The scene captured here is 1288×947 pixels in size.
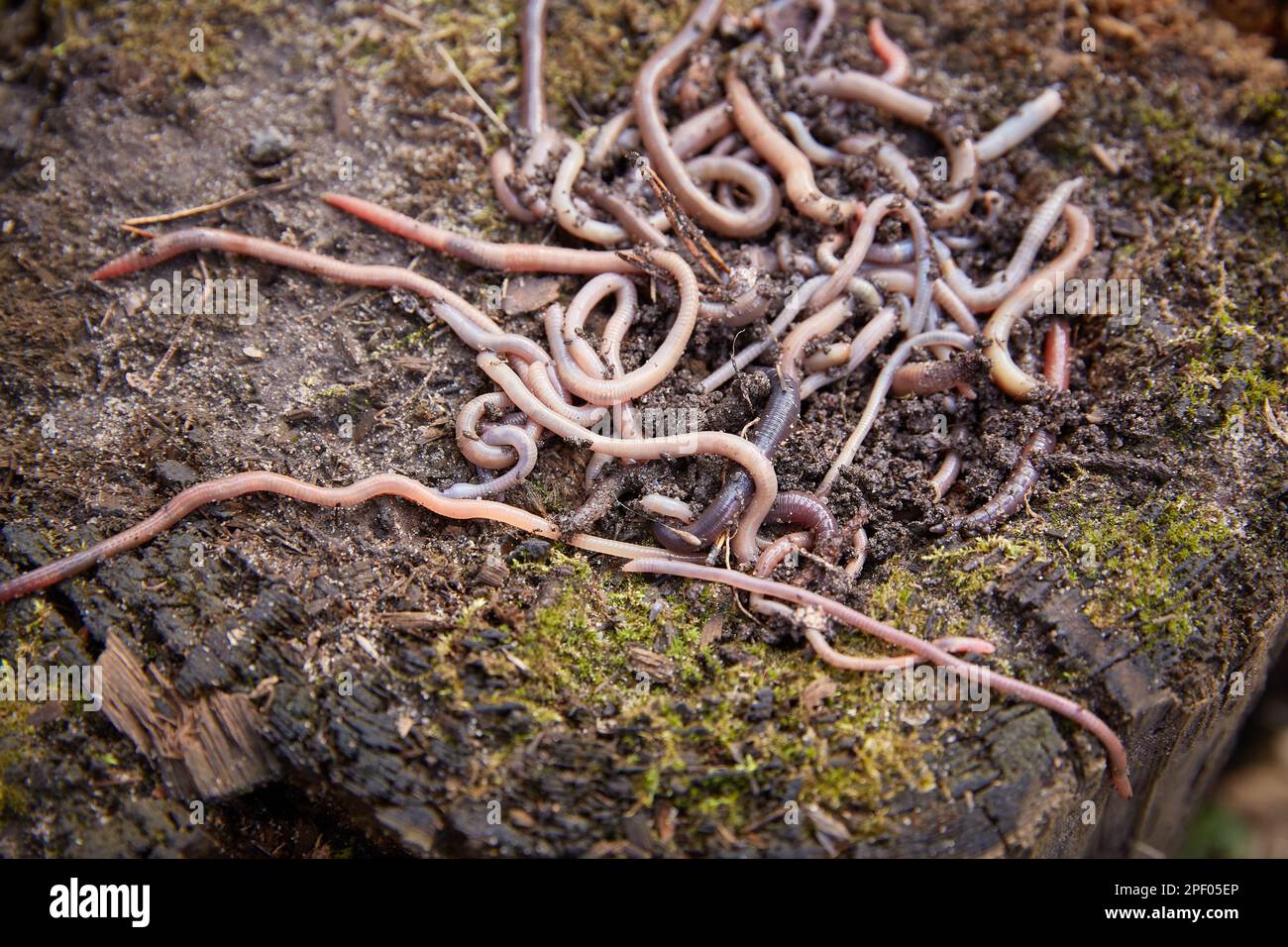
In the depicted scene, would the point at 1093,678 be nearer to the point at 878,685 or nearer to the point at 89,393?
the point at 878,685

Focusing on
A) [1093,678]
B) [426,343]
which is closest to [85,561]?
[426,343]

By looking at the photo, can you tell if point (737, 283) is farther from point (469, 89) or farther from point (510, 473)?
point (469, 89)

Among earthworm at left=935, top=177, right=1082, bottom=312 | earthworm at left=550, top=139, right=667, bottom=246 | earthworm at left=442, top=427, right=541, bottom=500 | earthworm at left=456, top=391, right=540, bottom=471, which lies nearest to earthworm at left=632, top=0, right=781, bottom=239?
earthworm at left=550, top=139, right=667, bottom=246

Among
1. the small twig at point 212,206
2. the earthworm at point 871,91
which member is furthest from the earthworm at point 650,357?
the small twig at point 212,206

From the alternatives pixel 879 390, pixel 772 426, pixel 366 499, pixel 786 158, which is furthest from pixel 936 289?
pixel 366 499

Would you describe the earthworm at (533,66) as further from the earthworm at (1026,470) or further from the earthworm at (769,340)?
the earthworm at (1026,470)
